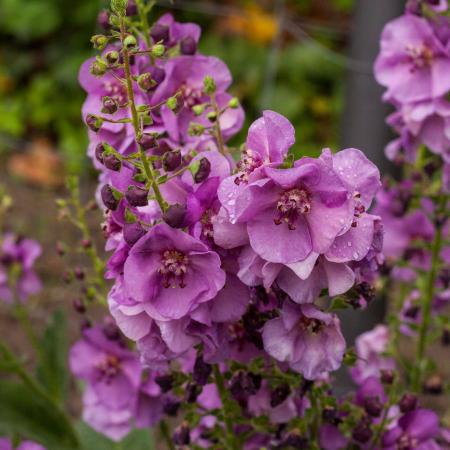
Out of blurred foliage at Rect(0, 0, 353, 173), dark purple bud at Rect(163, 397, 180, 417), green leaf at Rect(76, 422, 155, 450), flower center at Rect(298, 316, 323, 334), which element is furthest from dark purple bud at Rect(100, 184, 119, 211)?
blurred foliage at Rect(0, 0, 353, 173)

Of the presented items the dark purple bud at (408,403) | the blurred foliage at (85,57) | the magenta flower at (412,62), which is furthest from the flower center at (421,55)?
the blurred foliage at (85,57)

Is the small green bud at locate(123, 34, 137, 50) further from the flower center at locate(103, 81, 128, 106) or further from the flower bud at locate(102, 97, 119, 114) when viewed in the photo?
the flower center at locate(103, 81, 128, 106)

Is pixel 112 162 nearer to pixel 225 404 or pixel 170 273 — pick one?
pixel 170 273

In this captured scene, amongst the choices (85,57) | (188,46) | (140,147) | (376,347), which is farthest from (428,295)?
(85,57)

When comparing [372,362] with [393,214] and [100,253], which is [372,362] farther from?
[100,253]

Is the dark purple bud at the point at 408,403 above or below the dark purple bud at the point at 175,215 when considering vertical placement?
below

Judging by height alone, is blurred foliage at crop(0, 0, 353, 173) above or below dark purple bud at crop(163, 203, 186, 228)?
below

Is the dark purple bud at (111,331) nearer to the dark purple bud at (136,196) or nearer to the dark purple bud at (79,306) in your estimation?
the dark purple bud at (79,306)
